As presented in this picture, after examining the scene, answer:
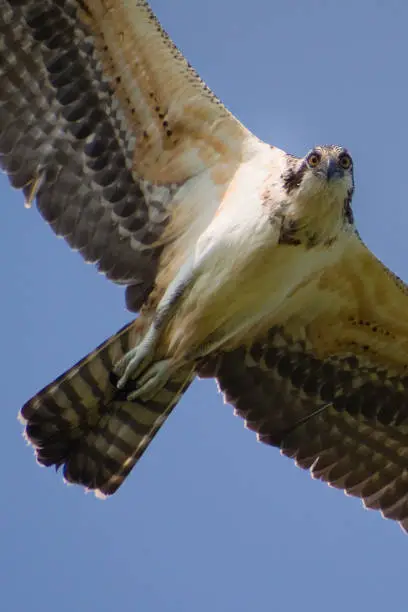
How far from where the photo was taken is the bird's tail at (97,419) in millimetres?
11039

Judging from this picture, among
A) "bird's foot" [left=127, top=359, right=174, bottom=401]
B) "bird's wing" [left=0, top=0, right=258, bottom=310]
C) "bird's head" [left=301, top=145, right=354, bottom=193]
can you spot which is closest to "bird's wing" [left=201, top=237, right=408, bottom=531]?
"bird's foot" [left=127, top=359, right=174, bottom=401]

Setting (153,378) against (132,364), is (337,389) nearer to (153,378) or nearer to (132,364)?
(153,378)

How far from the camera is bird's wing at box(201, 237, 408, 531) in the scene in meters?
11.5

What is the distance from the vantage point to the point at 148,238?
11.3 metres

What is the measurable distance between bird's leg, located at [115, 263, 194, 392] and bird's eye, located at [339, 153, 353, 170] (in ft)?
5.02

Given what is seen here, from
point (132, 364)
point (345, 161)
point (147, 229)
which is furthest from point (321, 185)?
point (132, 364)

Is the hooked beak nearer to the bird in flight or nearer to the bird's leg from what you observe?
the bird in flight

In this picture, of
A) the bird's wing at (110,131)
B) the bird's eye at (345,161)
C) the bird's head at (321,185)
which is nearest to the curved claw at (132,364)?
the bird's wing at (110,131)

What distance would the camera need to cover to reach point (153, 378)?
36.4 feet

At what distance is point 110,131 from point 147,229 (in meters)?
0.85

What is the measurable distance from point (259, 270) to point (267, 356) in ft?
5.32

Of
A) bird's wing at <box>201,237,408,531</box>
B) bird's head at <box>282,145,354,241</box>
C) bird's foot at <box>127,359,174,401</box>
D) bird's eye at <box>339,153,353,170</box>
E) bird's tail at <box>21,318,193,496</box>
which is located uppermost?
bird's eye at <box>339,153,353,170</box>

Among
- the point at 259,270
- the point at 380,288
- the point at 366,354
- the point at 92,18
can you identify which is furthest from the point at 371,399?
the point at 92,18

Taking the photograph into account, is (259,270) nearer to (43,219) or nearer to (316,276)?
(316,276)
